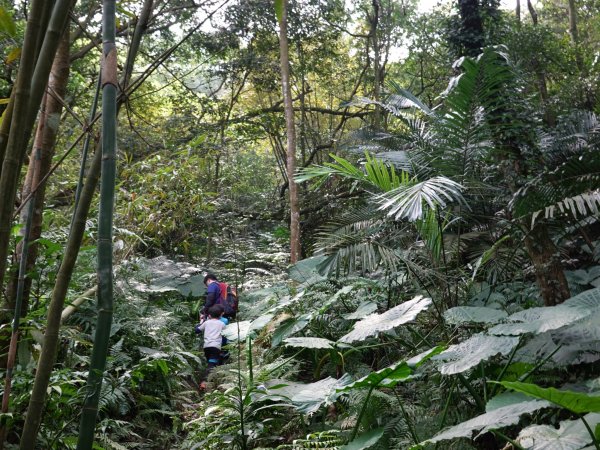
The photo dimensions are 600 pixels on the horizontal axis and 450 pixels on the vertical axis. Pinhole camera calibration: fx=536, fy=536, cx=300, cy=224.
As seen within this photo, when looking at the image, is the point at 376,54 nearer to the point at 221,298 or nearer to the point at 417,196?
the point at 221,298

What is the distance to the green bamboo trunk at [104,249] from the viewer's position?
3.96 feet

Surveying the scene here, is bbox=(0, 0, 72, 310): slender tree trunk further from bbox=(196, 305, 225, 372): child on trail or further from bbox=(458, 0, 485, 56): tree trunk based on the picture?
bbox=(458, 0, 485, 56): tree trunk

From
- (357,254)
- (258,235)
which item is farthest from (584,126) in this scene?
(258,235)


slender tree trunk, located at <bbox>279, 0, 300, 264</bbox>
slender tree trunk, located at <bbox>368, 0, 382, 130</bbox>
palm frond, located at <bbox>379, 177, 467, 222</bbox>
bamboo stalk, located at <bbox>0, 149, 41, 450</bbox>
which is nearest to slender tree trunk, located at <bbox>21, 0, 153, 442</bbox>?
bamboo stalk, located at <bbox>0, 149, 41, 450</bbox>

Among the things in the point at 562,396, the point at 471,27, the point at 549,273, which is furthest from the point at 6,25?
the point at 471,27

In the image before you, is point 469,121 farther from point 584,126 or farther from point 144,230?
point 144,230

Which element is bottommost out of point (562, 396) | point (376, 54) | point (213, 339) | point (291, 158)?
point (213, 339)

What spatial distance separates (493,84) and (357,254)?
156 centimetres

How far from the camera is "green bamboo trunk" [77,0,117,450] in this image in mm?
1206

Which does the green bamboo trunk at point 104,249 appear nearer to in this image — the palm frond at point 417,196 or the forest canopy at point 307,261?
the forest canopy at point 307,261

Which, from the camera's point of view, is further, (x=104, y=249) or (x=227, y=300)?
(x=227, y=300)

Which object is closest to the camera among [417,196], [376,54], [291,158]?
[417,196]

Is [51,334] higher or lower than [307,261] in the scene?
higher

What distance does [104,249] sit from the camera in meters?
1.22
